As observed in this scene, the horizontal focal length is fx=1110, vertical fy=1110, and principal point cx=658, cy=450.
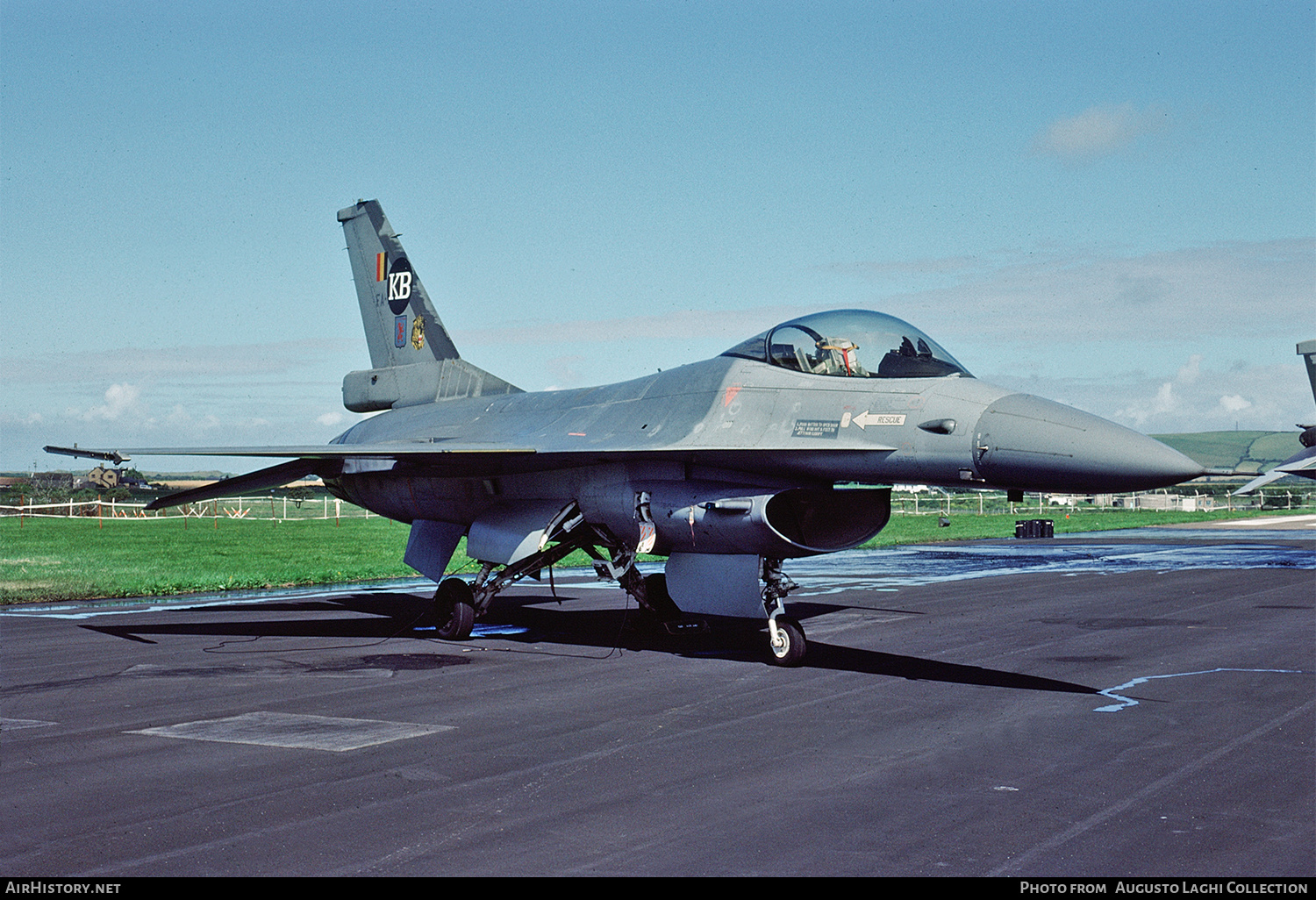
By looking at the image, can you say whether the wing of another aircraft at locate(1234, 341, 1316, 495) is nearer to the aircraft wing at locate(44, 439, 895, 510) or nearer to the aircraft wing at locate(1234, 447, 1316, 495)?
the aircraft wing at locate(1234, 447, 1316, 495)

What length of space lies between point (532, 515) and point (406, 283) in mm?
6412

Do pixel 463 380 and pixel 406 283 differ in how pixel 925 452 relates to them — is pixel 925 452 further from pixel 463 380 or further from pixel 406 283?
pixel 406 283

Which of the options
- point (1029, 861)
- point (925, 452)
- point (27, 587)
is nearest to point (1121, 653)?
point (925, 452)

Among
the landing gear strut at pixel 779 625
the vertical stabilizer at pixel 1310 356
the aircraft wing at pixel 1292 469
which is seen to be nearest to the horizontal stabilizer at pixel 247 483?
the landing gear strut at pixel 779 625

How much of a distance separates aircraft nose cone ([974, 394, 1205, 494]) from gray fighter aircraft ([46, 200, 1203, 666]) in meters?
0.02

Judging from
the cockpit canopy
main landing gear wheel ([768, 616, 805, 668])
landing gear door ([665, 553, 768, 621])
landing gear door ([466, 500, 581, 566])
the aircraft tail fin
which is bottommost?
main landing gear wheel ([768, 616, 805, 668])

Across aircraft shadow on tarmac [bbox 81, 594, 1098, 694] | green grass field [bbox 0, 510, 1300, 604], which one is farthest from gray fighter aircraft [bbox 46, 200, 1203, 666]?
green grass field [bbox 0, 510, 1300, 604]

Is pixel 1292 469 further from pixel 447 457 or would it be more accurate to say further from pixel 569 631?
pixel 447 457

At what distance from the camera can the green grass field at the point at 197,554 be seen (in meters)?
21.8

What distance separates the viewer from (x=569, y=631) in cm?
1488

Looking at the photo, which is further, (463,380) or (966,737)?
(463,380)

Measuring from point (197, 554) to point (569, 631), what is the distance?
65.6 ft

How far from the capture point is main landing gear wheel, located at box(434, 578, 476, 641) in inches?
555

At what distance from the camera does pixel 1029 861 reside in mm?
5070
